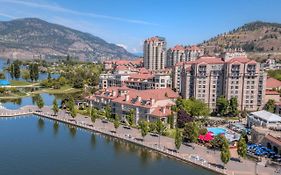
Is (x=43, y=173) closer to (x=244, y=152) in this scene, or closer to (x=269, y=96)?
(x=244, y=152)

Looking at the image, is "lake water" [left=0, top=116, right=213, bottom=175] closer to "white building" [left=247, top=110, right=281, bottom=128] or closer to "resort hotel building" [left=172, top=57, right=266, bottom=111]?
"white building" [left=247, top=110, right=281, bottom=128]

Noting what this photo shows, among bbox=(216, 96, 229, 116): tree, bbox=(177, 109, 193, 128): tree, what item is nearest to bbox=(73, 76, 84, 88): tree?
bbox=(216, 96, 229, 116): tree

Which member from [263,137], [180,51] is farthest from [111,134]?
[180,51]

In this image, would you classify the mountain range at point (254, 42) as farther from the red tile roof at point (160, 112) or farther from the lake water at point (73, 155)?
the lake water at point (73, 155)

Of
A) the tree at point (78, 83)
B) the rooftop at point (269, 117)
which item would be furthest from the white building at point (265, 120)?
the tree at point (78, 83)

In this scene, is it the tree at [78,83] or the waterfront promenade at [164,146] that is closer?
the waterfront promenade at [164,146]
